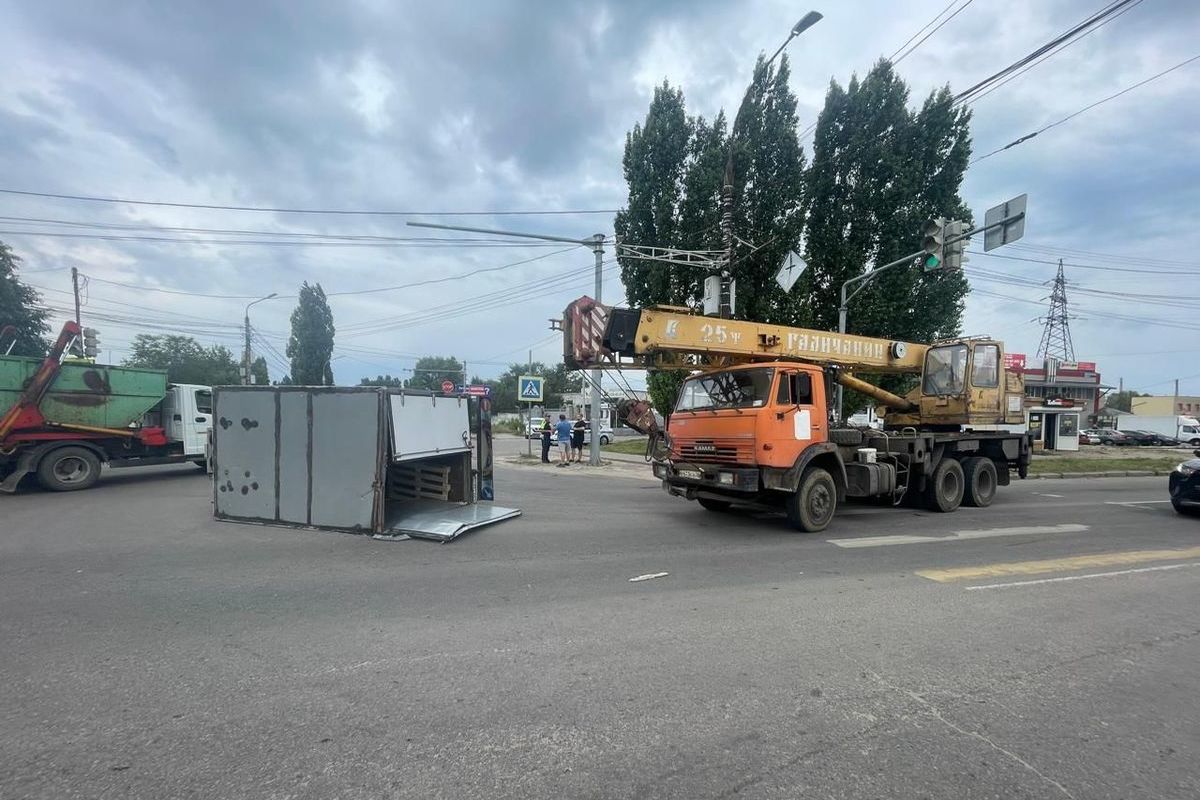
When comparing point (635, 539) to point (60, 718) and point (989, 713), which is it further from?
point (60, 718)

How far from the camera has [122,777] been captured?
8.35ft

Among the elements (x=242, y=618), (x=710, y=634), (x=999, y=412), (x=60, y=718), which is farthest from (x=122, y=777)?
(x=999, y=412)

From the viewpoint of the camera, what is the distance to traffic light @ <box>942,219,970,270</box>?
1144 centimetres

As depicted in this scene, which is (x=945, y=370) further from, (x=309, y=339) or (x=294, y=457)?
(x=309, y=339)

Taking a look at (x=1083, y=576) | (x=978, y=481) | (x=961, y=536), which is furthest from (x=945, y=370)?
(x=1083, y=576)

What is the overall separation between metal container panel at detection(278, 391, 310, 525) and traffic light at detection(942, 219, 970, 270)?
1210 centimetres

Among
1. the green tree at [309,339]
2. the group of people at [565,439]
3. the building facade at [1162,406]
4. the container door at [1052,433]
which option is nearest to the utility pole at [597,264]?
the group of people at [565,439]

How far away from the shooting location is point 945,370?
1141cm

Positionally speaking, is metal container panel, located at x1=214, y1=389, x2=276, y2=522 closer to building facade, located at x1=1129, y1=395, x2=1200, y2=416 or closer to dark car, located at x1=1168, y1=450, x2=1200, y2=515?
dark car, located at x1=1168, y1=450, x2=1200, y2=515

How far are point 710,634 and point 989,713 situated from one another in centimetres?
174

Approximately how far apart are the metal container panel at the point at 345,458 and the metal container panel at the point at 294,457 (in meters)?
0.15

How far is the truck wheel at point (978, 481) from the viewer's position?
11047 millimetres

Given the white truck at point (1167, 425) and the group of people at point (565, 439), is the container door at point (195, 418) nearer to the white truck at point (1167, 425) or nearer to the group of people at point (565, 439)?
the group of people at point (565, 439)

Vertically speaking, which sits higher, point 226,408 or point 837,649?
point 226,408
